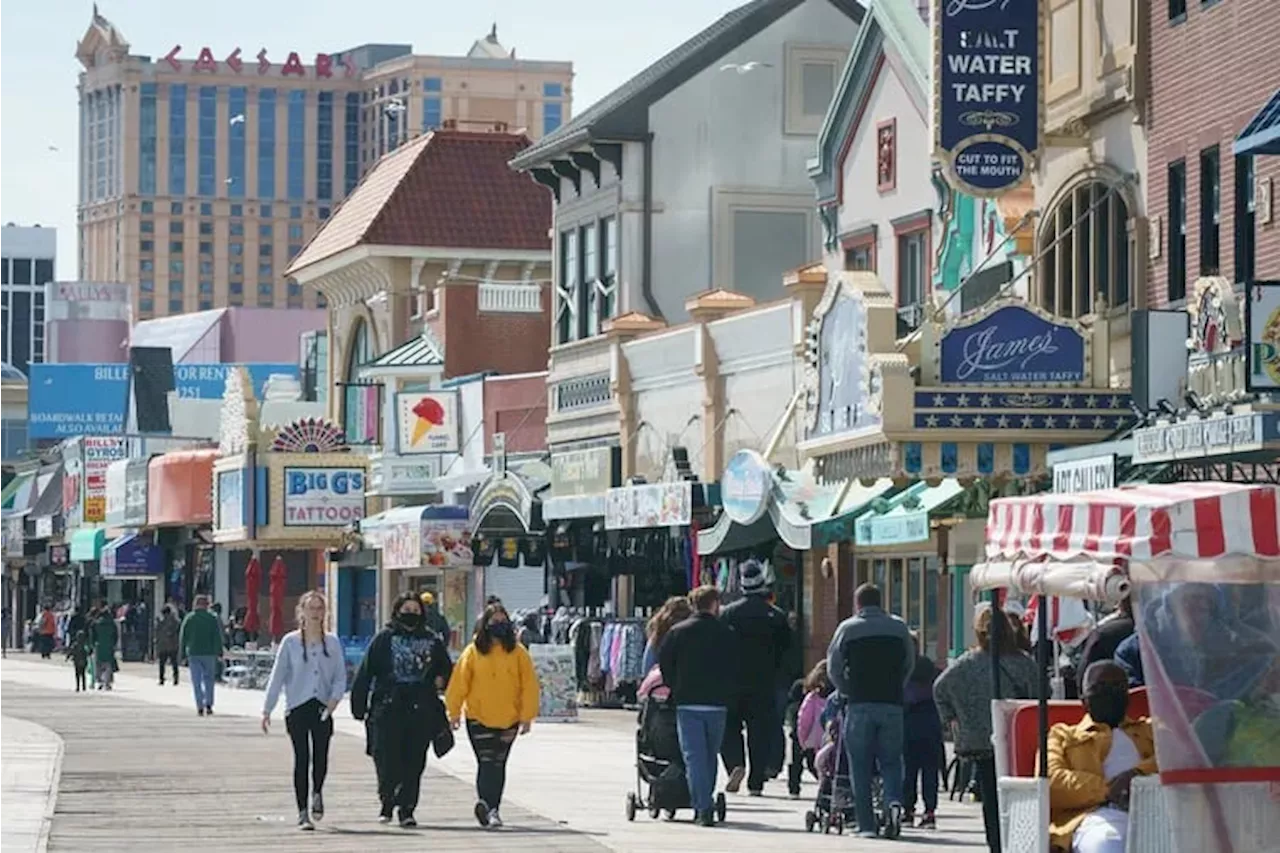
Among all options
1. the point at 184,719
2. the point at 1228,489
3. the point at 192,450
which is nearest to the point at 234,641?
the point at 192,450

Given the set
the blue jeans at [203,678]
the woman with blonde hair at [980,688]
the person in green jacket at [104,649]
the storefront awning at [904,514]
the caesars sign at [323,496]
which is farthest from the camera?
the caesars sign at [323,496]

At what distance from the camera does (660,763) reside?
2327 centimetres

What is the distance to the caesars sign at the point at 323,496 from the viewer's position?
64312 millimetres

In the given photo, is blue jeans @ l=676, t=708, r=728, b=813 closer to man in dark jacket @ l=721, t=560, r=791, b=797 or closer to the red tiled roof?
man in dark jacket @ l=721, t=560, r=791, b=797

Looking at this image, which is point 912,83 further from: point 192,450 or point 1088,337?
point 192,450

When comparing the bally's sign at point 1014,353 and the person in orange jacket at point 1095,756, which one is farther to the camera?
the bally's sign at point 1014,353

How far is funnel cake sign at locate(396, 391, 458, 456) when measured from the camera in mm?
58031

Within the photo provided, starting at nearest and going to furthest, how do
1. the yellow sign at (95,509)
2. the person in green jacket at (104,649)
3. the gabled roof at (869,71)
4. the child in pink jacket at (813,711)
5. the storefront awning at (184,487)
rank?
the child in pink jacket at (813,711) < the gabled roof at (869,71) < the person in green jacket at (104,649) < the storefront awning at (184,487) < the yellow sign at (95,509)

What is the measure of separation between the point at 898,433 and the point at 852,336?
1721mm

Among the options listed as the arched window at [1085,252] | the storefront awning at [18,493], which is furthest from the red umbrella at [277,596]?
the arched window at [1085,252]

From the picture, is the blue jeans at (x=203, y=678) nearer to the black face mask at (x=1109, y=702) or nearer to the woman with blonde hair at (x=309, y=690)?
the woman with blonde hair at (x=309, y=690)

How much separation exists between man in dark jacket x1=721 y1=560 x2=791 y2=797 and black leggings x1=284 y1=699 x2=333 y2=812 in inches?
123

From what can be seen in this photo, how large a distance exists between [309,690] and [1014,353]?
33.2ft

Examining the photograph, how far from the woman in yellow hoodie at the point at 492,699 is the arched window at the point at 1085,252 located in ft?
33.5
